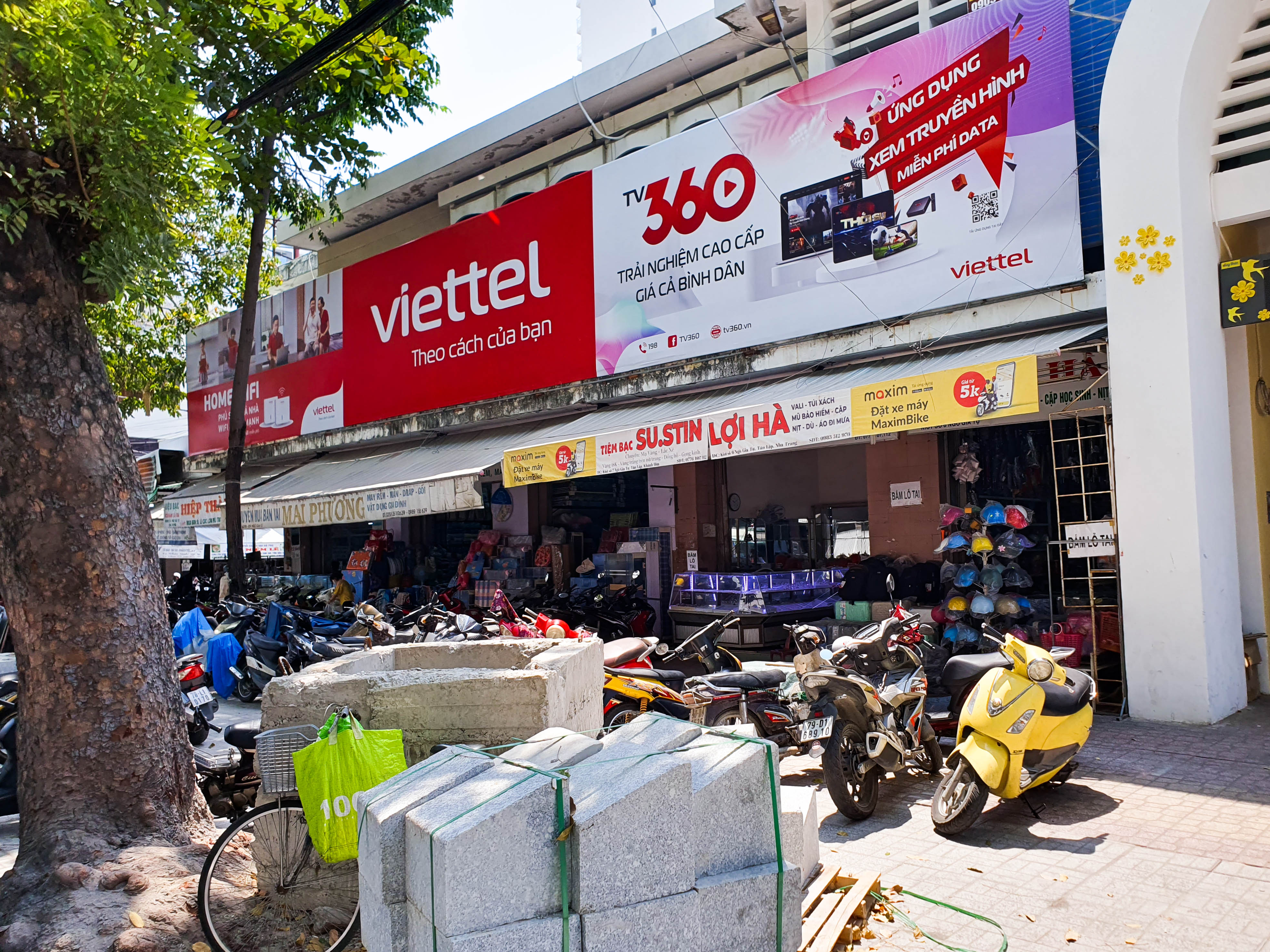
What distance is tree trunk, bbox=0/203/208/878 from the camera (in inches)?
178

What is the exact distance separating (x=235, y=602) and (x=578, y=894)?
9594mm

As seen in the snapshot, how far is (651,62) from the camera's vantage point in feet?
43.5

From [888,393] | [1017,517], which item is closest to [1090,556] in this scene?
[1017,517]

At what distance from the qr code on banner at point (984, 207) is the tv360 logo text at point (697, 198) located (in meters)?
2.66

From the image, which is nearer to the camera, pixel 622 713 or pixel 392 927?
pixel 392 927

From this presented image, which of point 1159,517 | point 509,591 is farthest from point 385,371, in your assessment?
point 1159,517

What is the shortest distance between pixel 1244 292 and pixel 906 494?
14.4 ft

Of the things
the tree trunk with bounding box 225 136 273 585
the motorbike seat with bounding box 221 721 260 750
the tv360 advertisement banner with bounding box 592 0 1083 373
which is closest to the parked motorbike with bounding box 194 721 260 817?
the motorbike seat with bounding box 221 721 260 750

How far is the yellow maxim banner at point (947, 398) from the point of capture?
749cm

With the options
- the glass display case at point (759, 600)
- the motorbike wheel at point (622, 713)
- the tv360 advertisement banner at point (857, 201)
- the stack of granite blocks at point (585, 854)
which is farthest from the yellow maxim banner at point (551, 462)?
the stack of granite blocks at point (585, 854)

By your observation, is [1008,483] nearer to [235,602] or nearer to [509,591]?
[509,591]

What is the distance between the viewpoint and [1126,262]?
7762 millimetres

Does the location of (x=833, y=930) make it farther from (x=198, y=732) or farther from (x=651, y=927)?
(x=198, y=732)

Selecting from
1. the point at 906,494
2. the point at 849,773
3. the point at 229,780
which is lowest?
the point at 849,773
